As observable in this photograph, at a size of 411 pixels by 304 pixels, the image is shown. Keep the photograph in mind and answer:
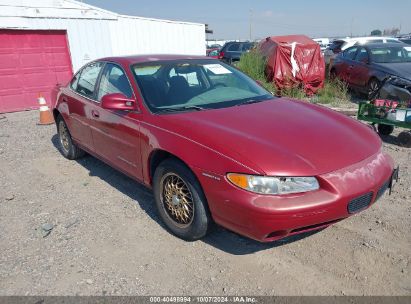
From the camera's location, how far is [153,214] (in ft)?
12.4

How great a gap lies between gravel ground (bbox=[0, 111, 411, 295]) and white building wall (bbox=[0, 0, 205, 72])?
8226mm

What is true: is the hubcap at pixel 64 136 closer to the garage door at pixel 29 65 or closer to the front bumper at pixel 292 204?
the front bumper at pixel 292 204

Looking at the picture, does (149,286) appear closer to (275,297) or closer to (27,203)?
(275,297)

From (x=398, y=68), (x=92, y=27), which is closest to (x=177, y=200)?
(x=398, y=68)

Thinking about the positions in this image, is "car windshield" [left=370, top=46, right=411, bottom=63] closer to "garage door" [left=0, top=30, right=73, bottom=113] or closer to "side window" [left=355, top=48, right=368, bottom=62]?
"side window" [left=355, top=48, right=368, bottom=62]

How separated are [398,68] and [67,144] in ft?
25.3

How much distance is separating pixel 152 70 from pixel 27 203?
2.13 metres

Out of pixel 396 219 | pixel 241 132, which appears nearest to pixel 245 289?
pixel 241 132

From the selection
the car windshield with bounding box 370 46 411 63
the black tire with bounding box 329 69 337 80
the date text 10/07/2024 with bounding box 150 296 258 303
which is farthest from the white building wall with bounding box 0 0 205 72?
the date text 10/07/2024 with bounding box 150 296 258 303

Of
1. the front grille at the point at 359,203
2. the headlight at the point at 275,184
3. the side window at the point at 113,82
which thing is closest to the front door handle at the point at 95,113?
the side window at the point at 113,82

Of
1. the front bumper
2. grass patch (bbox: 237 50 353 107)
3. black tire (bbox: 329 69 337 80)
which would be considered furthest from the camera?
black tire (bbox: 329 69 337 80)

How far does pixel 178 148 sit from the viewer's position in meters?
2.96

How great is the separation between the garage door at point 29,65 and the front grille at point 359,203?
10.8m

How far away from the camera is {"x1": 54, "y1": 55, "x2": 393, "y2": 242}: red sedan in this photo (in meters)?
2.52
